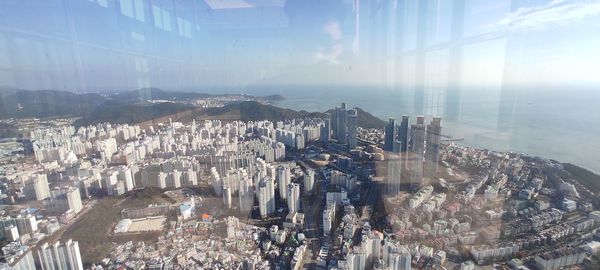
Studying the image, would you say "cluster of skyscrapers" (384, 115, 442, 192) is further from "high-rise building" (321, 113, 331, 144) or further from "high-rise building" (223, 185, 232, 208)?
"high-rise building" (223, 185, 232, 208)

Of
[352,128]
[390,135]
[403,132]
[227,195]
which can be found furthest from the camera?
[352,128]

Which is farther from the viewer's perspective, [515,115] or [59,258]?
[515,115]

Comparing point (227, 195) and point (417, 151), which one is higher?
point (417, 151)

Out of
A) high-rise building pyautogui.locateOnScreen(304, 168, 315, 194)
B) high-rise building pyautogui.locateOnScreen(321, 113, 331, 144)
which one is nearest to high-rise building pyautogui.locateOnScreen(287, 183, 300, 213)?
high-rise building pyautogui.locateOnScreen(304, 168, 315, 194)

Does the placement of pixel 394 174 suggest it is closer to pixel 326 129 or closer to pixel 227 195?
pixel 227 195

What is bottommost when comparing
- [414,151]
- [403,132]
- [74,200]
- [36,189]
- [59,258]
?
[59,258]

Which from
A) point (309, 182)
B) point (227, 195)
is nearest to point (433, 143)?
point (309, 182)

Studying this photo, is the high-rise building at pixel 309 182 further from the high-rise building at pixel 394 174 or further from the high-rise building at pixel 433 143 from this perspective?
the high-rise building at pixel 433 143
